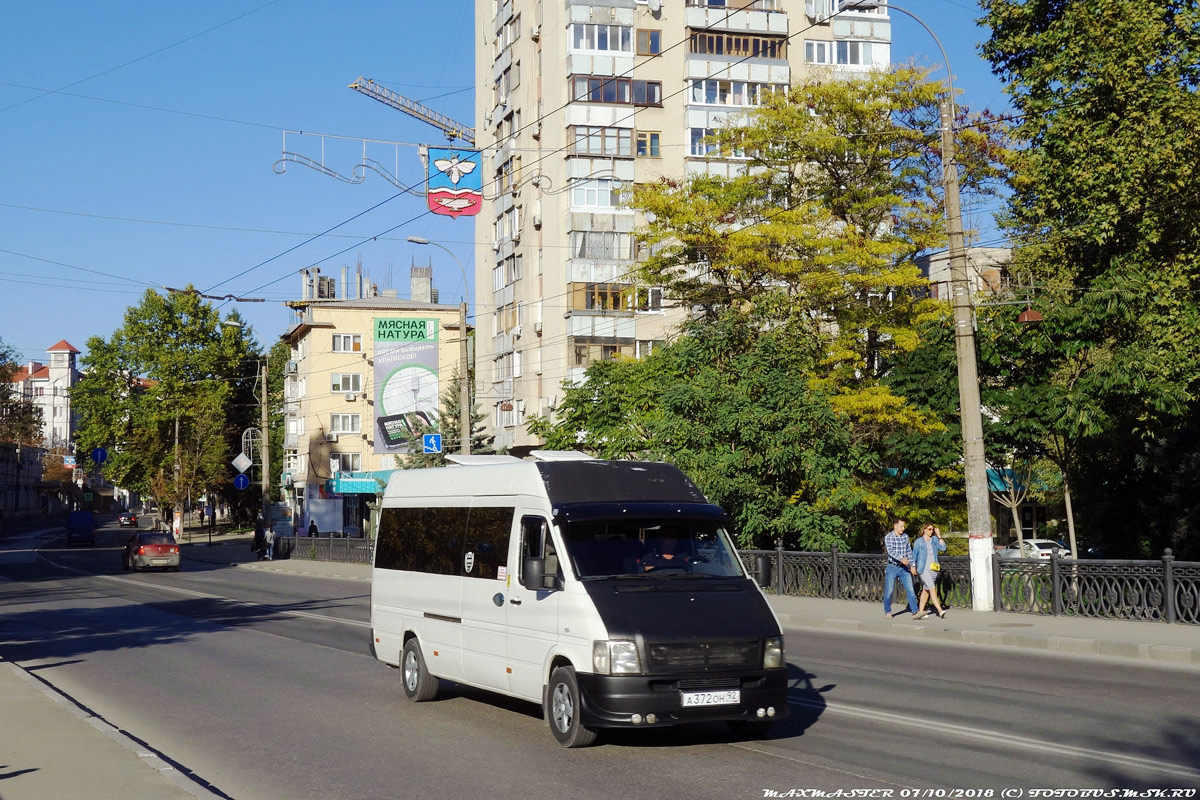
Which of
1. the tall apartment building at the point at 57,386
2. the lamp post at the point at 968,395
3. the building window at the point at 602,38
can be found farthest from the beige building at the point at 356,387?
the tall apartment building at the point at 57,386

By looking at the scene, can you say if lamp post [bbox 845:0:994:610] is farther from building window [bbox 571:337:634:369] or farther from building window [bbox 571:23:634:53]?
building window [bbox 571:23:634:53]

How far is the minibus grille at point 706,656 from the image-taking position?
9.16 metres

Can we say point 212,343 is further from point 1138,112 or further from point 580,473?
point 580,473

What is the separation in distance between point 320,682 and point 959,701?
7191mm

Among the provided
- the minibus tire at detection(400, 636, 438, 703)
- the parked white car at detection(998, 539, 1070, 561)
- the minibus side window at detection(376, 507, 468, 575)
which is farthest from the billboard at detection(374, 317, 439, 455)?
the minibus tire at detection(400, 636, 438, 703)

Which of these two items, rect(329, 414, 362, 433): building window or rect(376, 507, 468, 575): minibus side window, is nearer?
rect(376, 507, 468, 575): minibus side window

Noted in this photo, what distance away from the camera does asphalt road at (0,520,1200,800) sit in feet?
27.5

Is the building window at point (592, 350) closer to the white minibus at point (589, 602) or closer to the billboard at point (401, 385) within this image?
the billboard at point (401, 385)

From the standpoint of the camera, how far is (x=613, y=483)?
10.9 metres

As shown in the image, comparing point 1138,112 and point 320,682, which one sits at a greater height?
point 1138,112

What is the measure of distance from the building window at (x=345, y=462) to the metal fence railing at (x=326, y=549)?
21.4 m

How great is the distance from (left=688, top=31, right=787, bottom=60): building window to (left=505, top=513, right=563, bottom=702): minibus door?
51455 millimetres

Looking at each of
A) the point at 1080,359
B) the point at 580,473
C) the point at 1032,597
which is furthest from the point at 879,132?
the point at 580,473

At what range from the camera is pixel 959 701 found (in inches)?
474
